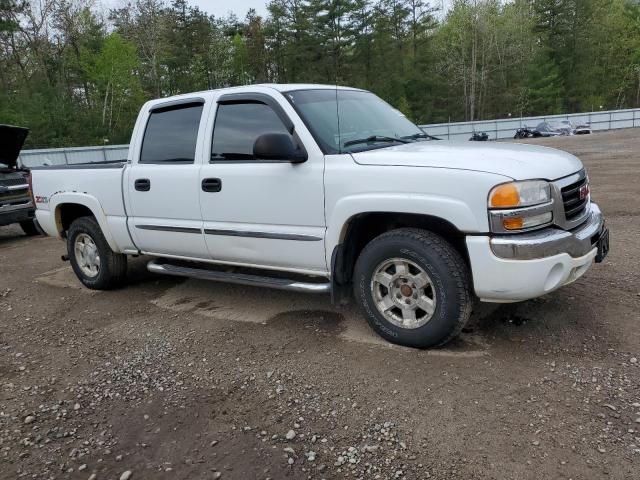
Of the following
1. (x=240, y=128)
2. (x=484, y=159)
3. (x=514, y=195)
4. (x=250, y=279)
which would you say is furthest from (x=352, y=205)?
(x=240, y=128)

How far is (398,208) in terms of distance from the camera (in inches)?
140

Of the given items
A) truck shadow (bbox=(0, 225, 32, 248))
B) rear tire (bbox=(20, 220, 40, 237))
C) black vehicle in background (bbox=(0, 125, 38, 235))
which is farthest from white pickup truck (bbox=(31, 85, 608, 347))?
rear tire (bbox=(20, 220, 40, 237))

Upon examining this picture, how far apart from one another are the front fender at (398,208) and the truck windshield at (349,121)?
474 mm

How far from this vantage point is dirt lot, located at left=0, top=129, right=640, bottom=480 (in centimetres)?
272

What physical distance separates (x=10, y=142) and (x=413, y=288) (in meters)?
8.32

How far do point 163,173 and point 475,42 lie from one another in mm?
65684

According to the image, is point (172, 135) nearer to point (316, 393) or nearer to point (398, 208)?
point (398, 208)

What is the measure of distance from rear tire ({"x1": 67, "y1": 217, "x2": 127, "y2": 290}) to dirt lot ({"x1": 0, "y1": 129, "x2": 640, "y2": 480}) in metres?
0.67

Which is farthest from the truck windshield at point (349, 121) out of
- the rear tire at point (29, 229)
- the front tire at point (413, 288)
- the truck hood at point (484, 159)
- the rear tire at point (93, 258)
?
the rear tire at point (29, 229)

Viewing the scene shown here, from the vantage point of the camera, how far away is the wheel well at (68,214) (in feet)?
19.5

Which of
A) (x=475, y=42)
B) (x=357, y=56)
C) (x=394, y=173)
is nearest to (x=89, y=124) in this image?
(x=357, y=56)

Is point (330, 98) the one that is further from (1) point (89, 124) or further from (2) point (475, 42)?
(2) point (475, 42)

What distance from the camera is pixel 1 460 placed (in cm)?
296

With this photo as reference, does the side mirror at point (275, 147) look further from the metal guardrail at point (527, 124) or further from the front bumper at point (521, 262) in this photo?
the metal guardrail at point (527, 124)
